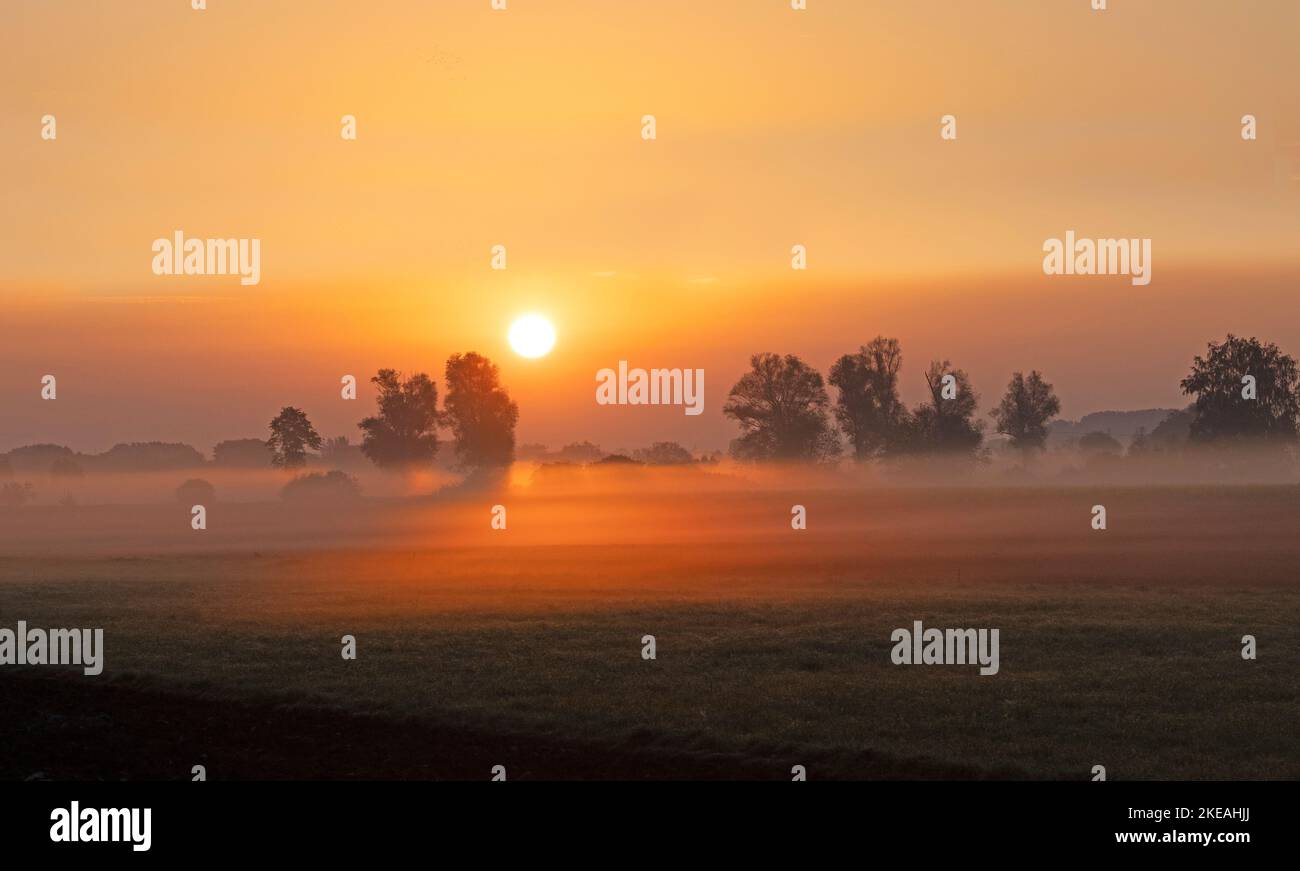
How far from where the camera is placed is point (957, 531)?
8538cm

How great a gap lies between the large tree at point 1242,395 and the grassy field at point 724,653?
56.2 metres

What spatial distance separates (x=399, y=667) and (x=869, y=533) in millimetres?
59558

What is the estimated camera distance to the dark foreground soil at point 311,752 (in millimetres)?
20344

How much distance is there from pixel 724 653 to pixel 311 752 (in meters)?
11.8

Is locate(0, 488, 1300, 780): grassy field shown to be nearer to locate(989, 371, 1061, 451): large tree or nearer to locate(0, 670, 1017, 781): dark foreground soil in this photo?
locate(0, 670, 1017, 781): dark foreground soil

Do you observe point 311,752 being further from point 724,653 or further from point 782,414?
point 782,414

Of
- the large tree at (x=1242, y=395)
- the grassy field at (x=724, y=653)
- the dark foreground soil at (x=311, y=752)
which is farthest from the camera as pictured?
the large tree at (x=1242, y=395)

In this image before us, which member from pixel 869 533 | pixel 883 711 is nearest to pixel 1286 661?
pixel 883 711

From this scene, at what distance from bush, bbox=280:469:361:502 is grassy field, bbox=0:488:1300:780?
195 feet

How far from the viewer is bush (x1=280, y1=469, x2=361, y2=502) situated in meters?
129

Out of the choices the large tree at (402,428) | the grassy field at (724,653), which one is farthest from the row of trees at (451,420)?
the grassy field at (724,653)

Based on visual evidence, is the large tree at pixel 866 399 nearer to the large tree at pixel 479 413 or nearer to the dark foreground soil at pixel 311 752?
the large tree at pixel 479 413

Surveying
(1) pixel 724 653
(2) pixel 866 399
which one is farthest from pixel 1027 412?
(1) pixel 724 653
